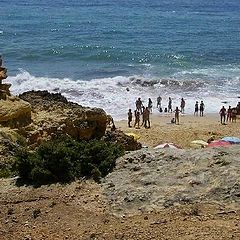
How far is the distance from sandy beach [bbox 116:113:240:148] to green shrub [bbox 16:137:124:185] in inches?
460

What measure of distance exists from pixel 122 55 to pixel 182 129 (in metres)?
22.9

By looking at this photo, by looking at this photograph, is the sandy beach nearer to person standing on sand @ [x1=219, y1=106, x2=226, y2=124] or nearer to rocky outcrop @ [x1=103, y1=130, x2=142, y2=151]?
person standing on sand @ [x1=219, y1=106, x2=226, y2=124]

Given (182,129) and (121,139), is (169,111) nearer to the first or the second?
(182,129)

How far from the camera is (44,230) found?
9.43 metres

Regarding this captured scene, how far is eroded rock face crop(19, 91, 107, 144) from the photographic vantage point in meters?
14.7

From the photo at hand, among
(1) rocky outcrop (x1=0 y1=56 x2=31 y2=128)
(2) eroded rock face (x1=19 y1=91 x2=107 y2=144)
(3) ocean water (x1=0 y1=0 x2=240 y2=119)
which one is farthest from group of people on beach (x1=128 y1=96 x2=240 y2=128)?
(1) rocky outcrop (x1=0 y1=56 x2=31 y2=128)

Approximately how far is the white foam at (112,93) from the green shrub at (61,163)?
18264 millimetres

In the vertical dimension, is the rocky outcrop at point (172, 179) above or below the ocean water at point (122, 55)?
above

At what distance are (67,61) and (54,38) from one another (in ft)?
37.5

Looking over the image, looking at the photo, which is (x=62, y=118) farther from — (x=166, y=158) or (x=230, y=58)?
(x=230, y=58)

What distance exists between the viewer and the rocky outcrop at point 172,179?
9.86 metres

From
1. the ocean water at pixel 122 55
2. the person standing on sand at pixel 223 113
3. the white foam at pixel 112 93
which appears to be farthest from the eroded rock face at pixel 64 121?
the person standing on sand at pixel 223 113

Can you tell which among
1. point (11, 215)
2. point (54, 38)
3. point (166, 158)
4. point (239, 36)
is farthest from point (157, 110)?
point (239, 36)

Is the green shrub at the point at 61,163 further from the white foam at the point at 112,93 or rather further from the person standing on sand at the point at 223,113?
the person standing on sand at the point at 223,113
